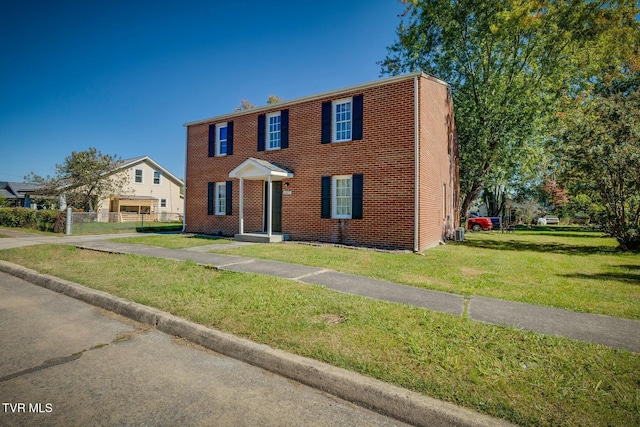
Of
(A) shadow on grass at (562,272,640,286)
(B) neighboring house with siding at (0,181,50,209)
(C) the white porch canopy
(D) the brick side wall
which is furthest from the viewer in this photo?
(B) neighboring house with siding at (0,181,50,209)

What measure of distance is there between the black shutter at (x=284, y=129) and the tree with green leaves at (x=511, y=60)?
11583mm

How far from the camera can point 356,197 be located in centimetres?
1202

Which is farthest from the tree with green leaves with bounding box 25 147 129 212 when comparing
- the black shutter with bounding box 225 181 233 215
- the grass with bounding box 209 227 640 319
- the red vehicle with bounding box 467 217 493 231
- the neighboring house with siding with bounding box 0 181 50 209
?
the red vehicle with bounding box 467 217 493 231

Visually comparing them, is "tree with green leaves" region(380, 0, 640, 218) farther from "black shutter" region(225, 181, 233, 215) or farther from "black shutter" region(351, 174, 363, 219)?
"black shutter" region(225, 181, 233, 215)

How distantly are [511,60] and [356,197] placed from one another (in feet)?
51.8

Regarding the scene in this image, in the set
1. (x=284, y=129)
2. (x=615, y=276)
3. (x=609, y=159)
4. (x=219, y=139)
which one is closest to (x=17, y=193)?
(x=219, y=139)

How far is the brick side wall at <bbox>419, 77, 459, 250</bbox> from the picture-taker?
38.3 feet

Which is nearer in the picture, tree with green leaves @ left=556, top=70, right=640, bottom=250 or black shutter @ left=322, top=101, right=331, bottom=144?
tree with green leaves @ left=556, top=70, right=640, bottom=250

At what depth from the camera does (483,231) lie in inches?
973

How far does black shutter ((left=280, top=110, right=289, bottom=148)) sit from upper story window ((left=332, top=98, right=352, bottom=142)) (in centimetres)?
230

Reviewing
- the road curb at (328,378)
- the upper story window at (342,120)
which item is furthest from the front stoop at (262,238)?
the road curb at (328,378)

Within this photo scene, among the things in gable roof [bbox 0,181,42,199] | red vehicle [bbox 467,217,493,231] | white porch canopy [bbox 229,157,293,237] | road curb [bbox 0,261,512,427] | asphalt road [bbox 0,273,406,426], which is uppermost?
gable roof [bbox 0,181,42,199]

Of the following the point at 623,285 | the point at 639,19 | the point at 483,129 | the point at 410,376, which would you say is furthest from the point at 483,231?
the point at 410,376

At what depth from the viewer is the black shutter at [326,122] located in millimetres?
12859
